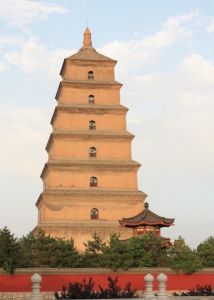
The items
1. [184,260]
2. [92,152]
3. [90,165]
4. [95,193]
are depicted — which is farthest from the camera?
[92,152]

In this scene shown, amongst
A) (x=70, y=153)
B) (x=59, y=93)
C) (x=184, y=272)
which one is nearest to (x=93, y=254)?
(x=184, y=272)

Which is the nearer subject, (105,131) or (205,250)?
(205,250)

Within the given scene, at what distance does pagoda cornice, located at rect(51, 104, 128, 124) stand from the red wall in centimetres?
1368

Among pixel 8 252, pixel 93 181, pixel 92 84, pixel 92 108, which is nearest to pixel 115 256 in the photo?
pixel 8 252

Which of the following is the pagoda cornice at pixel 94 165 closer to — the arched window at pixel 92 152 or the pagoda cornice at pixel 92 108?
the arched window at pixel 92 152

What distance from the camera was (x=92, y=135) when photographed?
1383 inches

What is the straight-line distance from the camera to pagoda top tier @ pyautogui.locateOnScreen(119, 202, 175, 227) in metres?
30.9

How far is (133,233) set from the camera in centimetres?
3177

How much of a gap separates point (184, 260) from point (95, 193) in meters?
9.48

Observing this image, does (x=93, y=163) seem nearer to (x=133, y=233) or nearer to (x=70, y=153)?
(x=70, y=153)

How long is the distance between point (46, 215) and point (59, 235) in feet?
5.13

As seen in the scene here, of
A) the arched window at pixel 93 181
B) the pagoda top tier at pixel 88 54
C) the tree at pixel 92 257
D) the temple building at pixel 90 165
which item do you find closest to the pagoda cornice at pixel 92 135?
the temple building at pixel 90 165

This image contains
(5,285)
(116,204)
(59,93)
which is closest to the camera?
(5,285)

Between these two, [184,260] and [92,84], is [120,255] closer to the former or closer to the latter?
[184,260]
